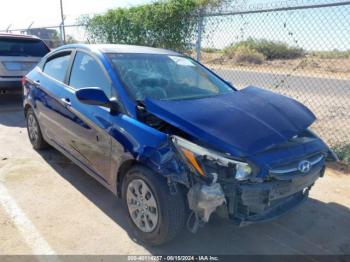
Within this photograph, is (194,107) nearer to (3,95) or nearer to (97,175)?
(97,175)

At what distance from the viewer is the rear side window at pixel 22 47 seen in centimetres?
834

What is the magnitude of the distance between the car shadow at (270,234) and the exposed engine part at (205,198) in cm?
28

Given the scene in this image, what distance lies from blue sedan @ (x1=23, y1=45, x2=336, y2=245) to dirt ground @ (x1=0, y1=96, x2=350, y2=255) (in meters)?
0.30

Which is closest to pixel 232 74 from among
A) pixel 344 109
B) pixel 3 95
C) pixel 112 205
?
pixel 344 109

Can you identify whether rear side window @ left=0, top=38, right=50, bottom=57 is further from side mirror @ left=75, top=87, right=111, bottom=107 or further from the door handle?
side mirror @ left=75, top=87, right=111, bottom=107

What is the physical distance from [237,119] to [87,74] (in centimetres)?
182

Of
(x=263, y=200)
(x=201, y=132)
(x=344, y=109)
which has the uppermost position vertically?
(x=201, y=132)

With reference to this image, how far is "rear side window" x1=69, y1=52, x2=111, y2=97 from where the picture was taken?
3.62 meters

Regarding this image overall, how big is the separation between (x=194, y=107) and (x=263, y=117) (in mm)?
627

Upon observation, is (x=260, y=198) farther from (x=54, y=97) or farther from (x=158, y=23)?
(x=158, y=23)

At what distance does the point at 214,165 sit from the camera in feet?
8.89

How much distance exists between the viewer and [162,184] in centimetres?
283

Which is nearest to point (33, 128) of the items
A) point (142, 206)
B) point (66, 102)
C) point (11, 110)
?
point (66, 102)

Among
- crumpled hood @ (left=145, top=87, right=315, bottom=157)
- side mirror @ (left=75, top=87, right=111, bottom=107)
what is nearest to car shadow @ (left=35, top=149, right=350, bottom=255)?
crumpled hood @ (left=145, top=87, right=315, bottom=157)
